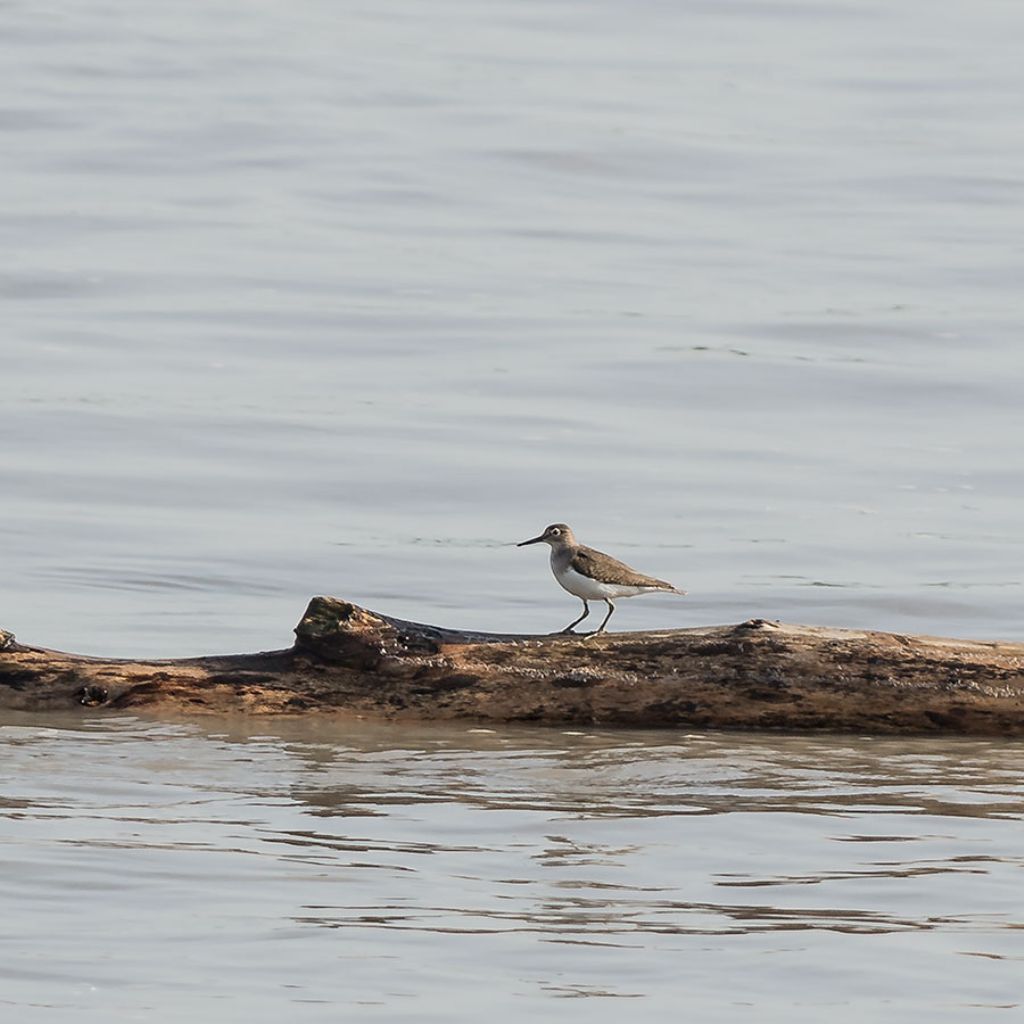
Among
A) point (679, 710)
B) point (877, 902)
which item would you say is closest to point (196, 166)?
point (679, 710)

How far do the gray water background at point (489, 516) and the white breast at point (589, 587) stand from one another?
0.77 m

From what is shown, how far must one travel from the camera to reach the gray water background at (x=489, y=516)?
6.97 m

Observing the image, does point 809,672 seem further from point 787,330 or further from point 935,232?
point 935,232

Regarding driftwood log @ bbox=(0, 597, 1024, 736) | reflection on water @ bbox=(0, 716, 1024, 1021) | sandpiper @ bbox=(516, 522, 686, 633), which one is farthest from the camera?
sandpiper @ bbox=(516, 522, 686, 633)

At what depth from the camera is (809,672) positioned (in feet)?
31.0

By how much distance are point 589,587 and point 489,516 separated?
19.4ft

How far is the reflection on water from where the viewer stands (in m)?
6.63

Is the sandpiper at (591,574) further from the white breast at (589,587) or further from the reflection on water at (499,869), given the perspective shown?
the reflection on water at (499,869)

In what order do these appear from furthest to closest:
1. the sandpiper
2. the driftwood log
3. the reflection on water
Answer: the sandpiper
the driftwood log
the reflection on water

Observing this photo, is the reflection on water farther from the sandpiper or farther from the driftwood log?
the sandpiper

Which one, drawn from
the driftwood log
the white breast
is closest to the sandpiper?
the white breast

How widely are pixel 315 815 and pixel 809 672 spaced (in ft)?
6.95

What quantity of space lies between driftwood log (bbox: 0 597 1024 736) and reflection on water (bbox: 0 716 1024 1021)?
11 centimetres

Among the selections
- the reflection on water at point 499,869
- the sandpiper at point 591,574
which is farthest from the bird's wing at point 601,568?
the reflection on water at point 499,869
